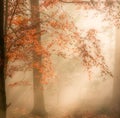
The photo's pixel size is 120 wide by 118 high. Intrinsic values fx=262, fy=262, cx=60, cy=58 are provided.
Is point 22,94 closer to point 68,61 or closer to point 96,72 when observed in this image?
point 68,61

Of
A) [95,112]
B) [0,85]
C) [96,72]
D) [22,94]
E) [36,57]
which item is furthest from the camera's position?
[96,72]

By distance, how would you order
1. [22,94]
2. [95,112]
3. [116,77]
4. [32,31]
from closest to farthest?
1. [32,31]
2. [116,77]
3. [95,112]
4. [22,94]

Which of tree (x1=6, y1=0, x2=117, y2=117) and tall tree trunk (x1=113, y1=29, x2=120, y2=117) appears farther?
tall tree trunk (x1=113, y1=29, x2=120, y2=117)

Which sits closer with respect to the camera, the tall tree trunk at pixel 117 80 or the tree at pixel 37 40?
the tree at pixel 37 40

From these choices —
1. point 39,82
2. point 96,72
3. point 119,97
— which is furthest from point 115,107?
point 96,72

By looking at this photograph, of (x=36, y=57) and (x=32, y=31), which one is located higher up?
(x=32, y=31)

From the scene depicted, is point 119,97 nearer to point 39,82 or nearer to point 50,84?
point 39,82

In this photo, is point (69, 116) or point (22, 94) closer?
point (69, 116)

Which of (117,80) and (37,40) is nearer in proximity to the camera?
(37,40)

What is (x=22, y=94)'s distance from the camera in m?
24.6

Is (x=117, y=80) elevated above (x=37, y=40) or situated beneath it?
situated beneath

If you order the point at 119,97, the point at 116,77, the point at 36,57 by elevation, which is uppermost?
the point at 36,57

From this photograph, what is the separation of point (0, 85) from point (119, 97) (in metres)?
8.80

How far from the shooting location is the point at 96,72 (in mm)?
36875
